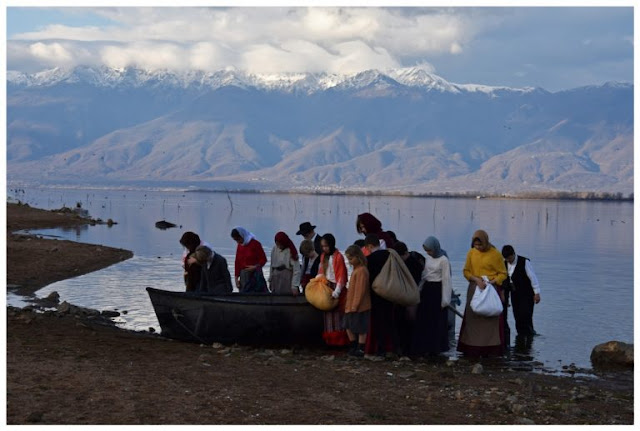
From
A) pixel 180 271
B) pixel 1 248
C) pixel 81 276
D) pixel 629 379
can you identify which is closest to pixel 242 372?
pixel 1 248

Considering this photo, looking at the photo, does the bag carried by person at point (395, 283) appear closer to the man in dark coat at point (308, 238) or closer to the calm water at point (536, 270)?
the man in dark coat at point (308, 238)

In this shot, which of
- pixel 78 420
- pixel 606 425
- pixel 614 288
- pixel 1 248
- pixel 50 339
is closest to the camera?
pixel 78 420

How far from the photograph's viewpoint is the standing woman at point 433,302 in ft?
40.0

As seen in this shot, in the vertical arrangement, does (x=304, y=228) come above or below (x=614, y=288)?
above

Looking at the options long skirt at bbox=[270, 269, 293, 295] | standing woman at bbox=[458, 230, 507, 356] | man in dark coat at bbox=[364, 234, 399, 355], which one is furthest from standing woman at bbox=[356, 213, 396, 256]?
long skirt at bbox=[270, 269, 293, 295]

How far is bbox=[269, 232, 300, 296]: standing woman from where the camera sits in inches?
531

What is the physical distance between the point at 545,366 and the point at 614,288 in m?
13.3

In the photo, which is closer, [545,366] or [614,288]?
[545,366]

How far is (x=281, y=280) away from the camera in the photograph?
44.8 ft

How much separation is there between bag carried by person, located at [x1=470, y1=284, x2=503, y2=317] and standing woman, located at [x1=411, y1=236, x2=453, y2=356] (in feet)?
1.04

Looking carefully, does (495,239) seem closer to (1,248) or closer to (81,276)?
(81,276)

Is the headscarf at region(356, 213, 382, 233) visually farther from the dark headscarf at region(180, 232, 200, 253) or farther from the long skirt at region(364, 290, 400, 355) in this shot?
the dark headscarf at region(180, 232, 200, 253)

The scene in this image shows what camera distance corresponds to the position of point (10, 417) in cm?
812

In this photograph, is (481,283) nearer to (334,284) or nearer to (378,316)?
(378,316)
